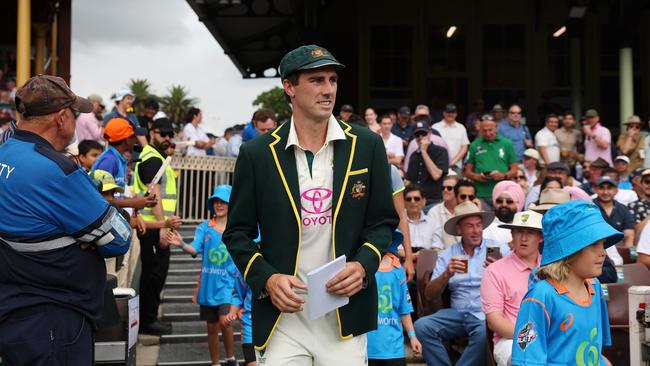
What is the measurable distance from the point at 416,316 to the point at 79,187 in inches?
197

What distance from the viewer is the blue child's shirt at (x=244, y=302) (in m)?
7.28

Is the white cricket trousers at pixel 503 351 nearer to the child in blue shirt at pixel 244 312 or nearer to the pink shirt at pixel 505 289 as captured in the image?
the pink shirt at pixel 505 289

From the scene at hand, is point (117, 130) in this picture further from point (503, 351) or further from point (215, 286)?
point (503, 351)

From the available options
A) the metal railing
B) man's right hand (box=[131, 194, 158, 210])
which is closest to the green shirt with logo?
the metal railing

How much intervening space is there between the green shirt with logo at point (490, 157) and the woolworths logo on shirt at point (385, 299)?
6.23m

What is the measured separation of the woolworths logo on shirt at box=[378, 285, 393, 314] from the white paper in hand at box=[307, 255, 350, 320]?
111 inches

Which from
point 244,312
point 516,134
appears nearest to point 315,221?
point 244,312

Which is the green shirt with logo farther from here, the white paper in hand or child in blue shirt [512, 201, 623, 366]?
the white paper in hand

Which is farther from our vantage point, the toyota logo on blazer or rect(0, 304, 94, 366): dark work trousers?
rect(0, 304, 94, 366): dark work trousers

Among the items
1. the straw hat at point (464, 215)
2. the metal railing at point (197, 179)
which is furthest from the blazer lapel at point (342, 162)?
the metal railing at point (197, 179)

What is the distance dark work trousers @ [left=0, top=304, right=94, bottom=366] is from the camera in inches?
158

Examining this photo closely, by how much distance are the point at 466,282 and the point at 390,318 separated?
132 cm

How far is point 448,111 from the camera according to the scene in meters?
14.8

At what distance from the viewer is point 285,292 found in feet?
11.8
